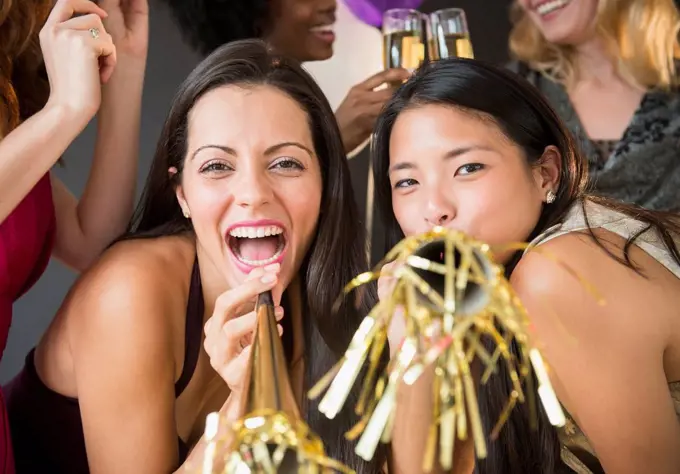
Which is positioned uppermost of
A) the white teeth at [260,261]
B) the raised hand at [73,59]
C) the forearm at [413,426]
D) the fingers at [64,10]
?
the fingers at [64,10]

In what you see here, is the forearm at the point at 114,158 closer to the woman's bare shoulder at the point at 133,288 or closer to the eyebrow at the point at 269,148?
the woman's bare shoulder at the point at 133,288

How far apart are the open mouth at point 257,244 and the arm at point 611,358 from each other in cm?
33

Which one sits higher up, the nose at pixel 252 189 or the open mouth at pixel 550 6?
the open mouth at pixel 550 6

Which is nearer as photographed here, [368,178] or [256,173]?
[256,173]

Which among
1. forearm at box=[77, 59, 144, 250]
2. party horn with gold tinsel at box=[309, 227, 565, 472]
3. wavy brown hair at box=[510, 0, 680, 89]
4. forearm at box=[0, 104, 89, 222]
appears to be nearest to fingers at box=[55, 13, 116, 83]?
forearm at box=[0, 104, 89, 222]

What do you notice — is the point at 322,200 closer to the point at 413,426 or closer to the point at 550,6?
the point at 413,426

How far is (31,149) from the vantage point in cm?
107

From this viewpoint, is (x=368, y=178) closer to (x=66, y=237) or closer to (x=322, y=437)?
(x=66, y=237)

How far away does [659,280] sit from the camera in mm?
1013

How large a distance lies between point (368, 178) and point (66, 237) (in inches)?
32.2

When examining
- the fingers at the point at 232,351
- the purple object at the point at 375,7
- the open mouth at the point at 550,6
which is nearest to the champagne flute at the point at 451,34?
the purple object at the point at 375,7

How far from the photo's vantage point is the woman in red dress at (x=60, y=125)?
109 centimetres

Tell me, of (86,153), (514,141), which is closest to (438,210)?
(514,141)

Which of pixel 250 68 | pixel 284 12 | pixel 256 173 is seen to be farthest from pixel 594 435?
pixel 284 12
